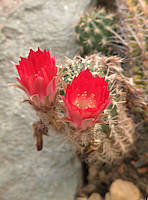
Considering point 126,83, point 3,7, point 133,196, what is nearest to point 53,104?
point 126,83

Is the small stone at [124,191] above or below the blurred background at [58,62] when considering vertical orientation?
below

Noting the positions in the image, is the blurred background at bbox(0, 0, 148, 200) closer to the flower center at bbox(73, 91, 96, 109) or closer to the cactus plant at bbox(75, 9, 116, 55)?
the cactus plant at bbox(75, 9, 116, 55)

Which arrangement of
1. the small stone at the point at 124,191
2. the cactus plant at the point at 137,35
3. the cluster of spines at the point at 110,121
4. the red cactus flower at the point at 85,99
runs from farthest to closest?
the cactus plant at the point at 137,35
the small stone at the point at 124,191
the cluster of spines at the point at 110,121
the red cactus flower at the point at 85,99

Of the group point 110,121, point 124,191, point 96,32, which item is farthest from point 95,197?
point 96,32

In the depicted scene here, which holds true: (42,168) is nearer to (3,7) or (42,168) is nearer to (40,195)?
(40,195)

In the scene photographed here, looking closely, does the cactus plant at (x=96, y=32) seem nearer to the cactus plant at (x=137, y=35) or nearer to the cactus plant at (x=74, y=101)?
the cactus plant at (x=137, y=35)

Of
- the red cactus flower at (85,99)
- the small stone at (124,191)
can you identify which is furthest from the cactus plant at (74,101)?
the small stone at (124,191)
